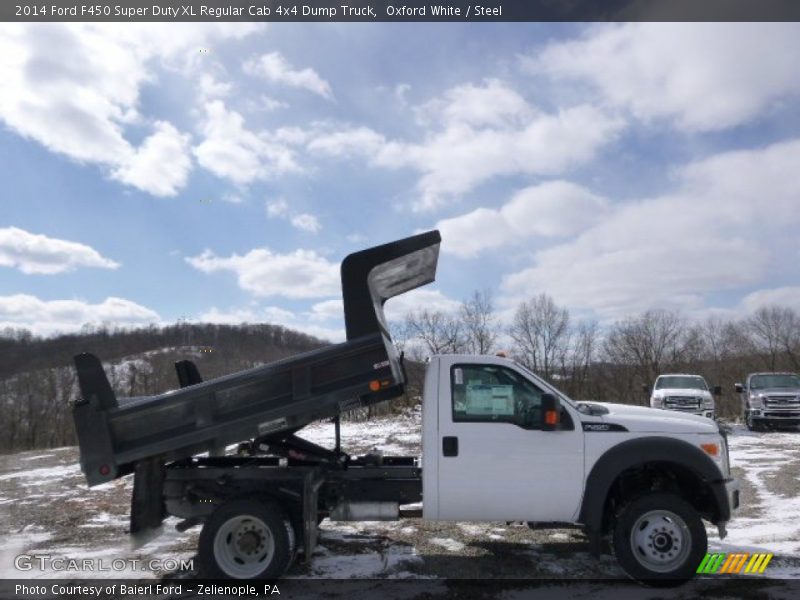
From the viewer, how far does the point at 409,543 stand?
708 centimetres

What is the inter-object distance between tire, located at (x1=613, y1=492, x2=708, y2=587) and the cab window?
49.7 inches

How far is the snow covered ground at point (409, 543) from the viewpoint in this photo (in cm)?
603

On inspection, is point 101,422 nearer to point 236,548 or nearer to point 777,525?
point 236,548

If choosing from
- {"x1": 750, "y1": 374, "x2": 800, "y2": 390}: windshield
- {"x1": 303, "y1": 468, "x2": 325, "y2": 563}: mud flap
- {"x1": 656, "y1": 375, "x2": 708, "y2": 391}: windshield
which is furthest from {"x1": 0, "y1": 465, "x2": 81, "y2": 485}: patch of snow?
{"x1": 750, "y1": 374, "x2": 800, "y2": 390}: windshield

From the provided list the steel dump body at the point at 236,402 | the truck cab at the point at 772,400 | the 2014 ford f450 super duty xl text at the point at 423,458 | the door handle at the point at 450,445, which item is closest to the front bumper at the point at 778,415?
the truck cab at the point at 772,400

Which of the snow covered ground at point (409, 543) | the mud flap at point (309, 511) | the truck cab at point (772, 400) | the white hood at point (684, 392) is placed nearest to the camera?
the mud flap at point (309, 511)

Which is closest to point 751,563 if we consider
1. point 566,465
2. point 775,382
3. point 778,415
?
point 566,465

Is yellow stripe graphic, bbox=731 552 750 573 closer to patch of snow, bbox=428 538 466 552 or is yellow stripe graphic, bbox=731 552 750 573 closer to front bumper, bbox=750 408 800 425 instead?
patch of snow, bbox=428 538 466 552

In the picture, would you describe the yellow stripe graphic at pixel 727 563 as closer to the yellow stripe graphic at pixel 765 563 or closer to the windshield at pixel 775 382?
the yellow stripe graphic at pixel 765 563

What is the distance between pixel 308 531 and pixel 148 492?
1.48 meters

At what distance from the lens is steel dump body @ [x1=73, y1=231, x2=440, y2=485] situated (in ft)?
17.6

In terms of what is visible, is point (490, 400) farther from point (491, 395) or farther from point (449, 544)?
point (449, 544)

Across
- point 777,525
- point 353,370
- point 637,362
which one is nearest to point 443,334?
point 637,362

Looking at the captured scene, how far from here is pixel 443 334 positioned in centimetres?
3588
